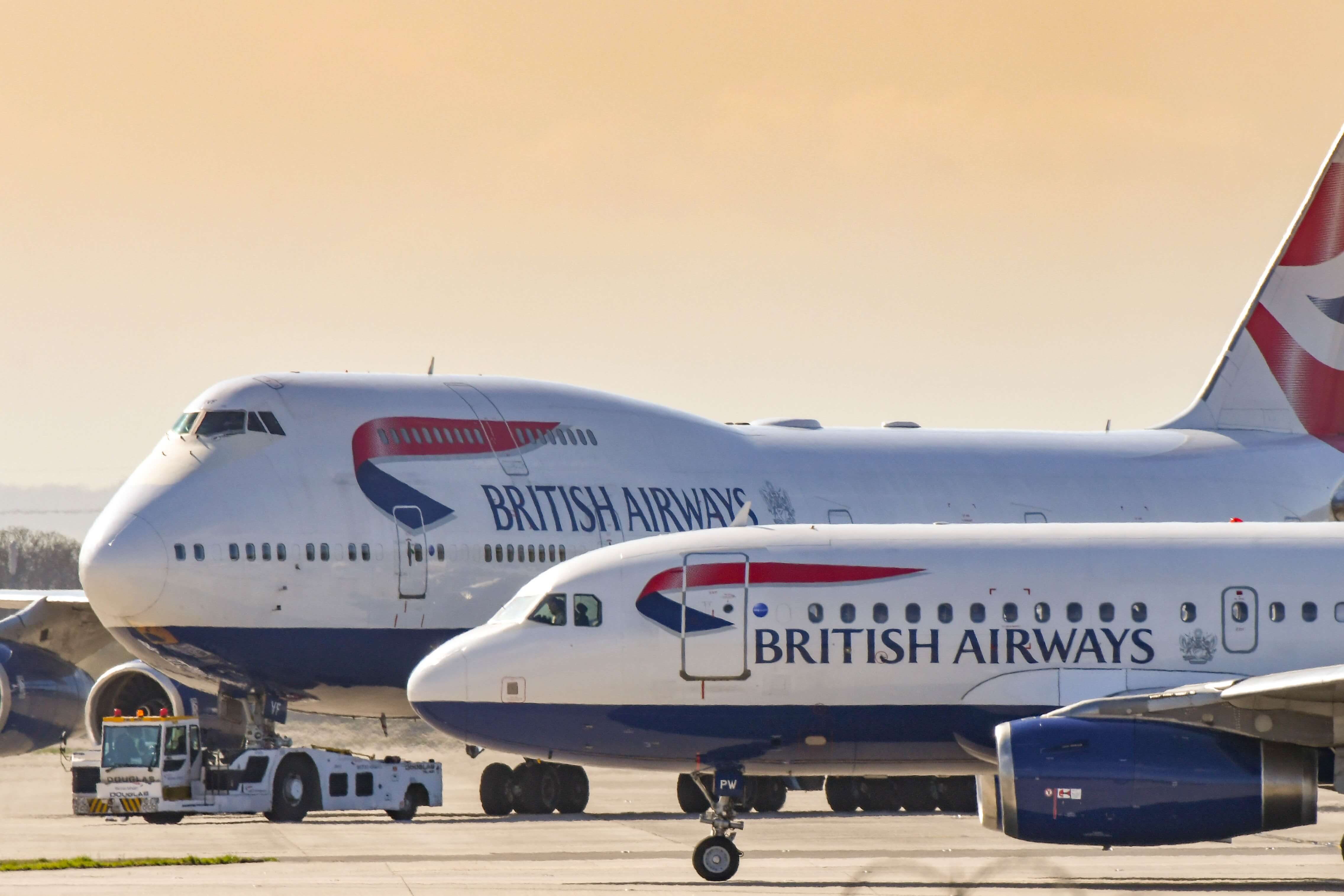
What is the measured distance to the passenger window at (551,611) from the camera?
78.3 feet

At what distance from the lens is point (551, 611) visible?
78.5 ft

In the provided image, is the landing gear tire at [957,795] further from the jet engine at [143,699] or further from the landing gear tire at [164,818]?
the jet engine at [143,699]

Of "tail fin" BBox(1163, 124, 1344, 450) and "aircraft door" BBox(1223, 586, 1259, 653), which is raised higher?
"tail fin" BBox(1163, 124, 1344, 450)

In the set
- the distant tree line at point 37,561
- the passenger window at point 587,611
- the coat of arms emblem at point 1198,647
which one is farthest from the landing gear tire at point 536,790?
the distant tree line at point 37,561

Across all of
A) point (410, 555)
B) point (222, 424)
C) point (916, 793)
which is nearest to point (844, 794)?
point (916, 793)

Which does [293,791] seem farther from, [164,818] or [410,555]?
[410,555]

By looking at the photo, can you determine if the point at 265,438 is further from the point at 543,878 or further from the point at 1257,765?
the point at 1257,765

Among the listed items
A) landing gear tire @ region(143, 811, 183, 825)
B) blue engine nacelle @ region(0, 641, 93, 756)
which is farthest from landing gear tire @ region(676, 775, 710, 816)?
blue engine nacelle @ region(0, 641, 93, 756)

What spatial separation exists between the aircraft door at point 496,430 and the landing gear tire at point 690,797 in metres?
5.77

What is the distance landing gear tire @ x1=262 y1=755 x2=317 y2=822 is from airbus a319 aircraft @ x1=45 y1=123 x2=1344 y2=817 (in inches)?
48.0

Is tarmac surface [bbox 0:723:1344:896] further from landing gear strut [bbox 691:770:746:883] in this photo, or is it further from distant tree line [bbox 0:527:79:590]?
distant tree line [bbox 0:527:79:590]

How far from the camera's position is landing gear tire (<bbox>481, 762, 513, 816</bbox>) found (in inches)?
1375

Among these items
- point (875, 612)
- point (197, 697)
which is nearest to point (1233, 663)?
point (875, 612)

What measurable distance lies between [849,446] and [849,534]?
15.4 m
